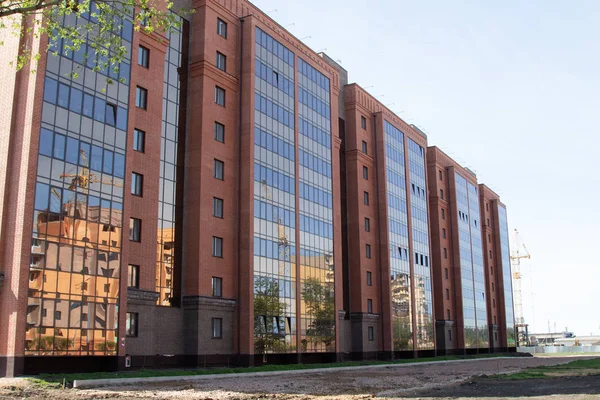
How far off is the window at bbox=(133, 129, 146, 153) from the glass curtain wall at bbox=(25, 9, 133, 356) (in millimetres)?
1982

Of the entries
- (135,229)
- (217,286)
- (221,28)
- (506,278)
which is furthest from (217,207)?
(506,278)

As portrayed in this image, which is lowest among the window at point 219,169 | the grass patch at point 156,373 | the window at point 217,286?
the grass patch at point 156,373

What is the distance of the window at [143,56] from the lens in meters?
41.0

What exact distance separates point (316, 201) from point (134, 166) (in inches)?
798

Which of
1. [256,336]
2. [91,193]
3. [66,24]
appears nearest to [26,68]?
[66,24]

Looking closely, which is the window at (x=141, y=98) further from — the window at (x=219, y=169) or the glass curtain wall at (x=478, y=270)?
the glass curtain wall at (x=478, y=270)

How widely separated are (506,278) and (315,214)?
222 ft

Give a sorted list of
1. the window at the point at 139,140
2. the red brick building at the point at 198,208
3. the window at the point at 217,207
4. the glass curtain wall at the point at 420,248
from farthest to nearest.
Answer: the glass curtain wall at the point at 420,248, the window at the point at 217,207, the window at the point at 139,140, the red brick building at the point at 198,208

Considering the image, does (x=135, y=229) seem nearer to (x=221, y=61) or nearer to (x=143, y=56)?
(x=143, y=56)

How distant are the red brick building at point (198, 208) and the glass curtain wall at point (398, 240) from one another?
0.33 meters

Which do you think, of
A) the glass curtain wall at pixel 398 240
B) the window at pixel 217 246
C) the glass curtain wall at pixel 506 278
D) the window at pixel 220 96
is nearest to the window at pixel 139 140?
the window at pixel 220 96

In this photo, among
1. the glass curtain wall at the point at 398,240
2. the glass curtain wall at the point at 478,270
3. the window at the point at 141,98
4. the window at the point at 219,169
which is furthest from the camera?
the glass curtain wall at the point at 478,270

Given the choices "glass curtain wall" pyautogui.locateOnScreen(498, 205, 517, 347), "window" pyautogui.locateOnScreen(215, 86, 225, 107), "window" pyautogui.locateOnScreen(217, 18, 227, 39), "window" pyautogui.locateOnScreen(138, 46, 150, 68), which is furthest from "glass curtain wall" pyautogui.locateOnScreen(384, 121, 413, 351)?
"glass curtain wall" pyautogui.locateOnScreen(498, 205, 517, 347)

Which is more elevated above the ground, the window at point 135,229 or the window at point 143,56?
the window at point 143,56
